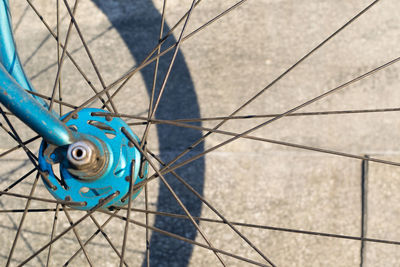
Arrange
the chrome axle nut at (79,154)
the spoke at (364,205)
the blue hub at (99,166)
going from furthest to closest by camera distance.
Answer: the spoke at (364,205), the blue hub at (99,166), the chrome axle nut at (79,154)

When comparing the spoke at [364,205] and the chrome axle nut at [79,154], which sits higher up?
the spoke at [364,205]

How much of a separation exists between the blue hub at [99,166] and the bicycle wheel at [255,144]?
0.68 metres

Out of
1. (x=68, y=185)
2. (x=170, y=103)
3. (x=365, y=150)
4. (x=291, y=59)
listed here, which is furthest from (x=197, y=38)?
(x=68, y=185)

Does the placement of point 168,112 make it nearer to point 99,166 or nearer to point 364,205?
point 99,166

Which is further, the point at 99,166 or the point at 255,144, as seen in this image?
the point at 255,144

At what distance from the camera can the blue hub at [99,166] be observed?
45.2 inches

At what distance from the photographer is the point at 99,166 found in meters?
1.13

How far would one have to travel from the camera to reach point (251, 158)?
199cm

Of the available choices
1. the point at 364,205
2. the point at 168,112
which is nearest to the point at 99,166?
the point at 168,112

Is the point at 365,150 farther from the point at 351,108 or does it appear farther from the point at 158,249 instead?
the point at 158,249

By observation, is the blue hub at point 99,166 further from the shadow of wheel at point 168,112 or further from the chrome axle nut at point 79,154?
the shadow of wheel at point 168,112

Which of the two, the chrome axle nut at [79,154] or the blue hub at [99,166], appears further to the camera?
the blue hub at [99,166]

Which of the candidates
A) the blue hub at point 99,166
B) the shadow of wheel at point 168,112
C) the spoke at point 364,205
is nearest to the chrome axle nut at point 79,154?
the blue hub at point 99,166

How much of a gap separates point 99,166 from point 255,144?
1.05 m
